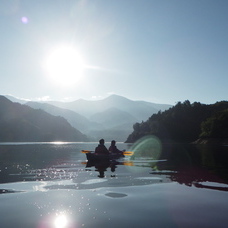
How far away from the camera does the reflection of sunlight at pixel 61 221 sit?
1244 centimetres

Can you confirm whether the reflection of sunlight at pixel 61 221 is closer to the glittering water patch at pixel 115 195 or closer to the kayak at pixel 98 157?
the glittering water patch at pixel 115 195

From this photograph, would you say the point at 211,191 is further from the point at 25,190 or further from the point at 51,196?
the point at 25,190

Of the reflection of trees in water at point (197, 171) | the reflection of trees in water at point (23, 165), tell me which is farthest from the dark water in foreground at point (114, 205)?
the reflection of trees in water at point (23, 165)

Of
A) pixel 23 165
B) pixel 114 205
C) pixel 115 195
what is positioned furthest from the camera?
pixel 23 165

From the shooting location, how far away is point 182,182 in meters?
24.4

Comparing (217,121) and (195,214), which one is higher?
(217,121)

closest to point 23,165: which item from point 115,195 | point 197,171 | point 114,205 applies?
point 197,171

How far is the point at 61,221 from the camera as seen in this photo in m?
13.0

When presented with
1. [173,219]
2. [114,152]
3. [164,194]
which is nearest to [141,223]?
[173,219]

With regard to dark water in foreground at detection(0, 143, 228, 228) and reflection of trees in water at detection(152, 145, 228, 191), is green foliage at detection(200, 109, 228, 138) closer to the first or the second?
reflection of trees in water at detection(152, 145, 228, 191)

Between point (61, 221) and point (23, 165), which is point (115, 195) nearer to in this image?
point (61, 221)

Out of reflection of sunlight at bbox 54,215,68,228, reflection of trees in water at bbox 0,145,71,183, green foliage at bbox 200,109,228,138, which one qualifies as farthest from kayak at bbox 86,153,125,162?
green foliage at bbox 200,109,228,138

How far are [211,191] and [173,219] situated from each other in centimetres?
821

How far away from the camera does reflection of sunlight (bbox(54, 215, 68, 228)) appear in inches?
490
